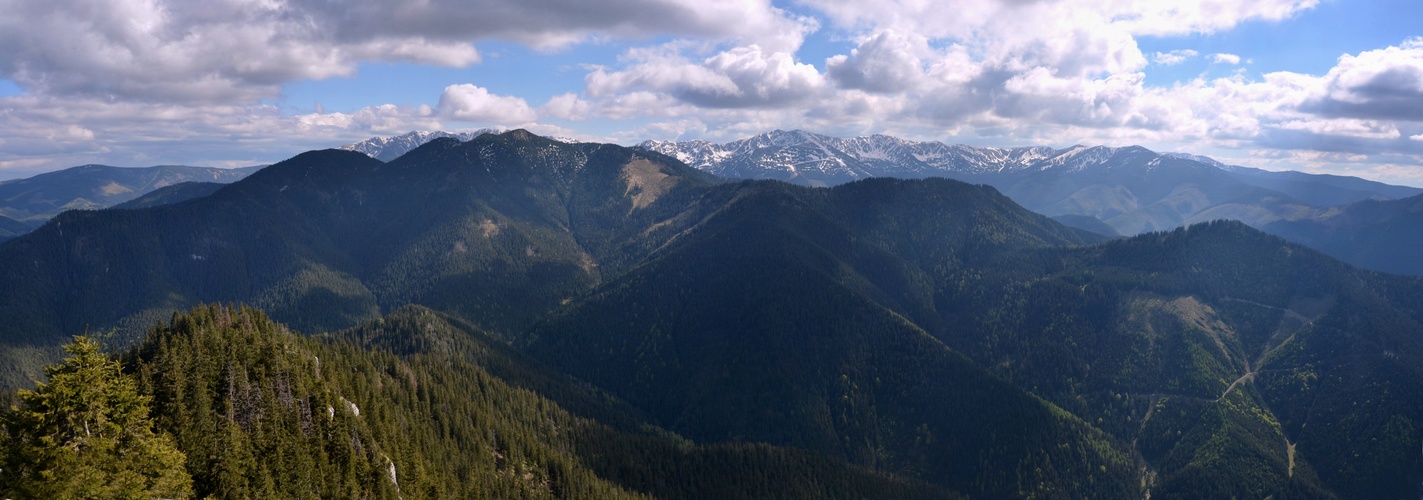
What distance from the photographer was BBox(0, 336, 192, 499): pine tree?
4912cm

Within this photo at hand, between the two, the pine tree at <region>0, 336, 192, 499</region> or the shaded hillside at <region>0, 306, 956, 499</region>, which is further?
the shaded hillside at <region>0, 306, 956, 499</region>

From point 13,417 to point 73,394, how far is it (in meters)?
3.72

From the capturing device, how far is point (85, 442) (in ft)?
172

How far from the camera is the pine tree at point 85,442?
161 feet

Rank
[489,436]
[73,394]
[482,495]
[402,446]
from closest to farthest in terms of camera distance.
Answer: [73,394] → [402,446] → [482,495] → [489,436]

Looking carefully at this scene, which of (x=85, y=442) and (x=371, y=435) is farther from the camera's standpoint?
(x=371, y=435)

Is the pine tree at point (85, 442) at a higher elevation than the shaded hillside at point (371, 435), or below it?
higher

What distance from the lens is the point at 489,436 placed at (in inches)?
5246

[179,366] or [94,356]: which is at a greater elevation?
[94,356]

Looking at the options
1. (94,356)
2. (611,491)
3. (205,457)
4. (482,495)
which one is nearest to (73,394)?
(94,356)

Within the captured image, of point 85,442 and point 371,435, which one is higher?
point 85,442

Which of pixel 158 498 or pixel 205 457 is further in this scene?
pixel 205 457

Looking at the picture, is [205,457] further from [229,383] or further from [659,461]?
[659,461]

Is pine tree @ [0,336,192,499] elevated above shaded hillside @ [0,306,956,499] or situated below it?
above
